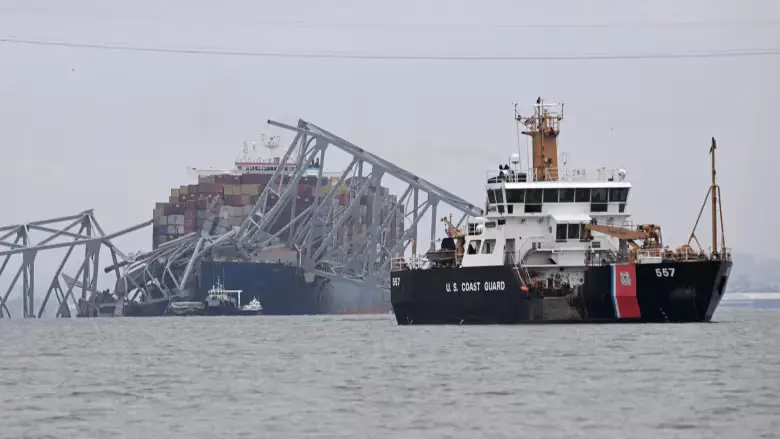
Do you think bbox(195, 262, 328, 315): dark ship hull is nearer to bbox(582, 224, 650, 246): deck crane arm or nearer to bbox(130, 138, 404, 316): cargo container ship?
bbox(130, 138, 404, 316): cargo container ship

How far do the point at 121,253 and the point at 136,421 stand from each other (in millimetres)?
115868

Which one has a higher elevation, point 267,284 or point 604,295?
point 267,284

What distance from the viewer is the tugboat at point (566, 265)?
6250 centimetres

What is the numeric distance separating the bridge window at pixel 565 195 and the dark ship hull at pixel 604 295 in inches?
168

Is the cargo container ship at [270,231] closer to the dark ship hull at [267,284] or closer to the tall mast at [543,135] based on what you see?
the dark ship hull at [267,284]

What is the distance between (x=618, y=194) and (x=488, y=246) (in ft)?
19.2

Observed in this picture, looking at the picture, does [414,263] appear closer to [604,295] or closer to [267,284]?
[604,295]

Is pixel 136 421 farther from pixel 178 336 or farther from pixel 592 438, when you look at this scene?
pixel 178 336

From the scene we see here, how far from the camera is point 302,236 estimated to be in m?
149

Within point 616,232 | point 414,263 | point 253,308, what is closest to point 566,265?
point 616,232

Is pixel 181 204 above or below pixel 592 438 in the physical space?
above

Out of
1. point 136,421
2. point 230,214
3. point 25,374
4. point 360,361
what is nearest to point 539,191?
point 360,361

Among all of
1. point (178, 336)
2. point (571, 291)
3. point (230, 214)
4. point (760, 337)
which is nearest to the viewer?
point (760, 337)

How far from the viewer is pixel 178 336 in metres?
69.4
